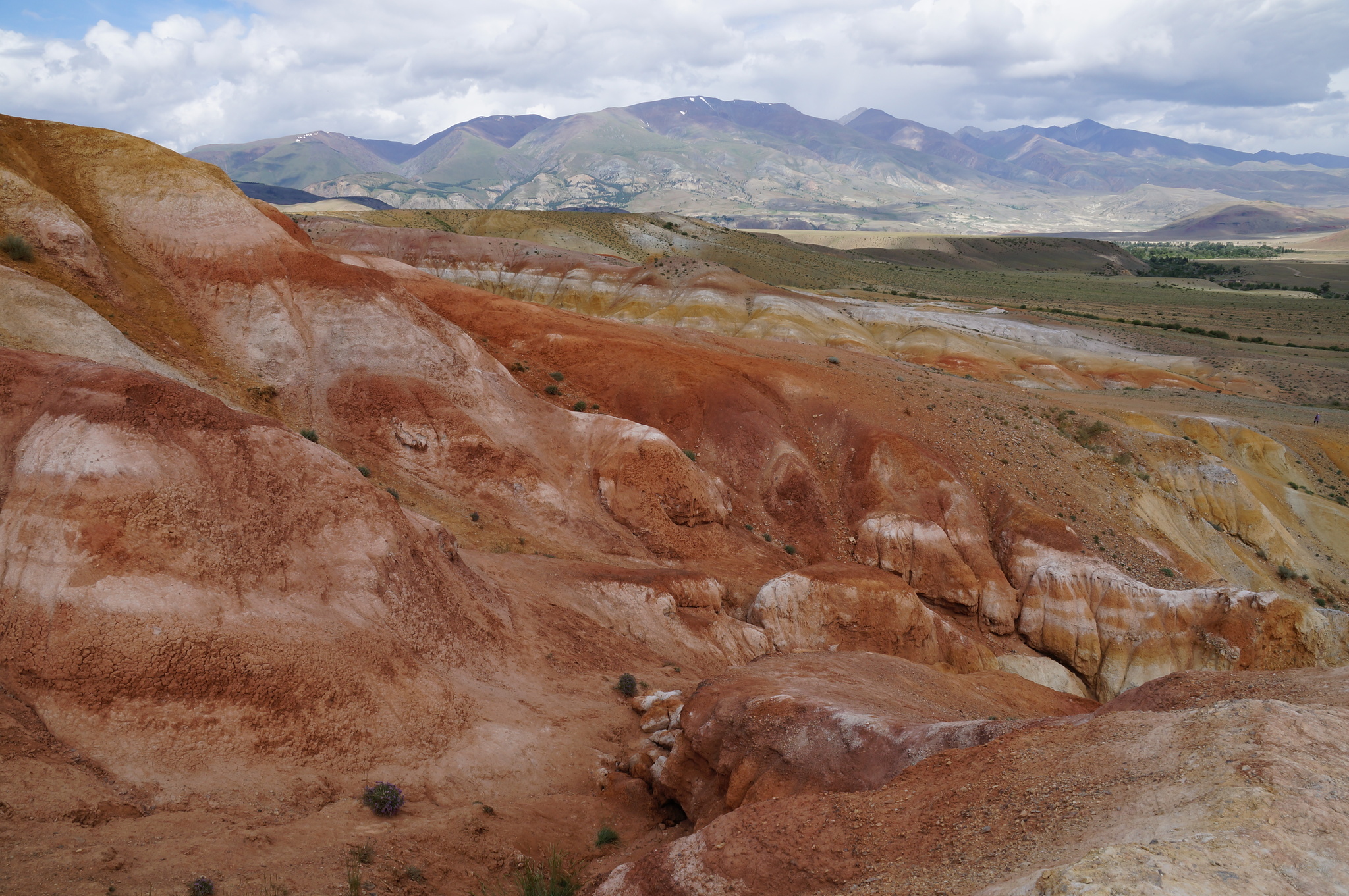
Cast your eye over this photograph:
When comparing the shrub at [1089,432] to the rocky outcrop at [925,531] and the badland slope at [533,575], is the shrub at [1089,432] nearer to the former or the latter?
the badland slope at [533,575]

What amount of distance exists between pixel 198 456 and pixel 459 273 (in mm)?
63785

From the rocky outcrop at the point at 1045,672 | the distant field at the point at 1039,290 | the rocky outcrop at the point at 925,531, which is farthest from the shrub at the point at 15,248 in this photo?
the distant field at the point at 1039,290

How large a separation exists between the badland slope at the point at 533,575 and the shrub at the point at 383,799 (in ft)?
0.93

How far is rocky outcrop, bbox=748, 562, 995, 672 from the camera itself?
87.4 ft

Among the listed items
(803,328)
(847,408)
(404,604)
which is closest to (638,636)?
(404,604)

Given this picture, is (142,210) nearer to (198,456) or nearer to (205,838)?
(198,456)

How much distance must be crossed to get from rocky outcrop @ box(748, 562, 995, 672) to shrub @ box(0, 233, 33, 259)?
2598 centimetres

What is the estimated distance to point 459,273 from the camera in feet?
250

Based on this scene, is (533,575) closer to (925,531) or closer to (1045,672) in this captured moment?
(925,531)

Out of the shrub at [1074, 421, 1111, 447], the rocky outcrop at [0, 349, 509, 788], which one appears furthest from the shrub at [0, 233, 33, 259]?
the shrub at [1074, 421, 1111, 447]

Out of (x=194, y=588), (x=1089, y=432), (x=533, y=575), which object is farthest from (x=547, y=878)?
(x=1089, y=432)

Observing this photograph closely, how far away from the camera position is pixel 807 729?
13.0m

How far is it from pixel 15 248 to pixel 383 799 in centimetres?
2114

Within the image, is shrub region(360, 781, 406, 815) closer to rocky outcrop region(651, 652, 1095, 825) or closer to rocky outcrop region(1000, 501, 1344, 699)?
rocky outcrop region(651, 652, 1095, 825)
